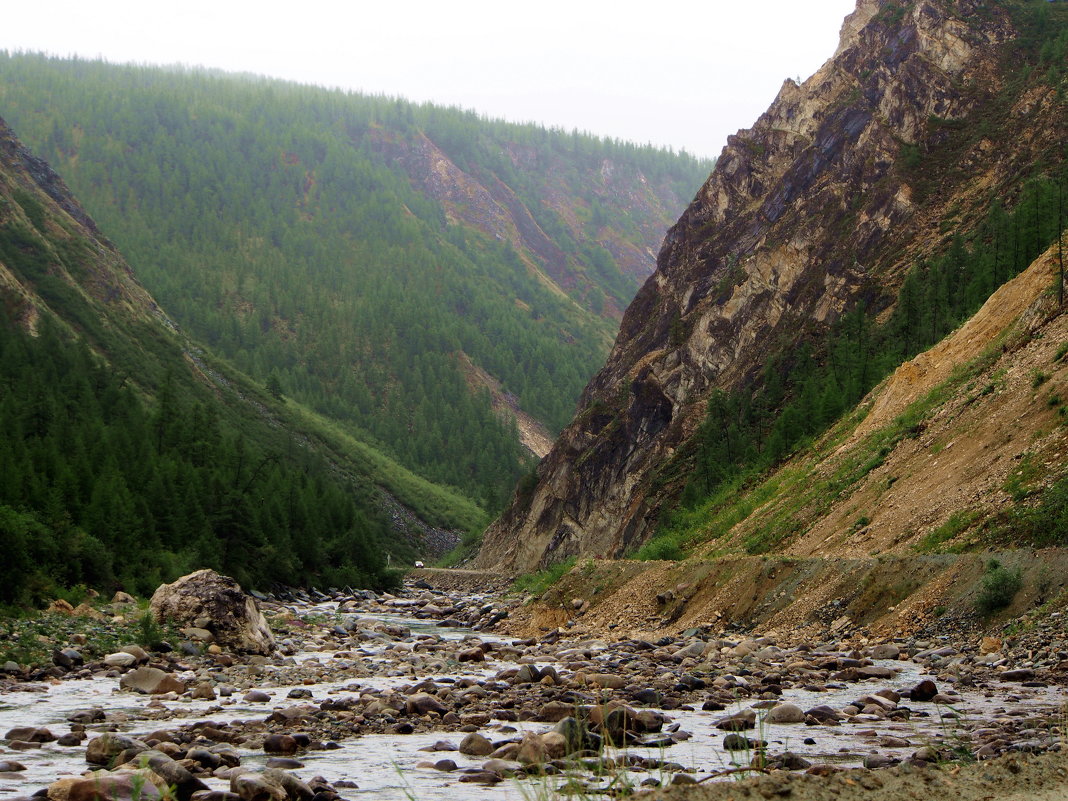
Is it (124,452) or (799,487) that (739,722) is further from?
(124,452)

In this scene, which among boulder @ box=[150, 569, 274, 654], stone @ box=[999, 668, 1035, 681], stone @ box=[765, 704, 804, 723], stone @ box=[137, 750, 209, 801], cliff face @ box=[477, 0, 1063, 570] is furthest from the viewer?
cliff face @ box=[477, 0, 1063, 570]

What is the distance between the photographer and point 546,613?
1940 inches

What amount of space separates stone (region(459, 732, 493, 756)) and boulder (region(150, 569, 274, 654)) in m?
19.9

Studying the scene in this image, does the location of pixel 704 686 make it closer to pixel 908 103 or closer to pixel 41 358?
pixel 908 103

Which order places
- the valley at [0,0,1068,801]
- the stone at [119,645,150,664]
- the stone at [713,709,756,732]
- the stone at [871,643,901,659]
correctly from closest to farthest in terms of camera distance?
the valley at [0,0,1068,801], the stone at [713,709,756,732], the stone at [871,643,901,659], the stone at [119,645,150,664]

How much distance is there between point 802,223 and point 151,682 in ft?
259

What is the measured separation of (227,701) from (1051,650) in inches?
710

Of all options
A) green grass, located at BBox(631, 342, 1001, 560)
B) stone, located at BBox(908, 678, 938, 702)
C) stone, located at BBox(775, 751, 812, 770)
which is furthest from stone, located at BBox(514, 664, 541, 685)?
green grass, located at BBox(631, 342, 1001, 560)

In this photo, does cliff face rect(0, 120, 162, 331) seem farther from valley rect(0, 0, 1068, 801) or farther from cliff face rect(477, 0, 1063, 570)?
cliff face rect(477, 0, 1063, 570)

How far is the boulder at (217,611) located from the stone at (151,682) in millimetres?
8854

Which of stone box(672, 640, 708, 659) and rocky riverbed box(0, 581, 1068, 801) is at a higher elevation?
rocky riverbed box(0, 581, 1068, 801)

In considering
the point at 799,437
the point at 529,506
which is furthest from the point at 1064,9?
the point at 529,506

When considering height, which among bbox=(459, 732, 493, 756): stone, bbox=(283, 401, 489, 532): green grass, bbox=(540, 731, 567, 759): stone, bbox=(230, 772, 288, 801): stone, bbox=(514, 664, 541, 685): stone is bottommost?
bbox=(283, 401, 489, 532): green grass

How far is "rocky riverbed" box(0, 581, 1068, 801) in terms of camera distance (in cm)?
1362
